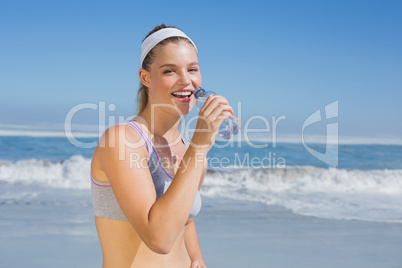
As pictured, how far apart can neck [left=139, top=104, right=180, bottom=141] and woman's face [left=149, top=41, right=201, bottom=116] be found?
0.08 metres

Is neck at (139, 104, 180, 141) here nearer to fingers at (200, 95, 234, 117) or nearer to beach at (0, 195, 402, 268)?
fingers at (200, 95, 234, 117)

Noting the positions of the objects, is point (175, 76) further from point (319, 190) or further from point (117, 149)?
point (319, 190)

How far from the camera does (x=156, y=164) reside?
1.68 metres

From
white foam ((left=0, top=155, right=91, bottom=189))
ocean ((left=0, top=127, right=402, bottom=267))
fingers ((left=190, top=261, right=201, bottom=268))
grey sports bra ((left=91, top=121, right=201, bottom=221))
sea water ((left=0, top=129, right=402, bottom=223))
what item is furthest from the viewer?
white foam ((left=0, top=155, right=91, bottom=189))

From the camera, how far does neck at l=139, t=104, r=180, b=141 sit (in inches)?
74.0

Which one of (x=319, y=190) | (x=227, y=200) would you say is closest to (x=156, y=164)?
(x=227, y=200)

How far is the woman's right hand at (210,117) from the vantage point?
1440 mm

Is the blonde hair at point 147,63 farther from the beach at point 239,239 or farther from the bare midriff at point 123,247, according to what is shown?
the beach at point 239,239

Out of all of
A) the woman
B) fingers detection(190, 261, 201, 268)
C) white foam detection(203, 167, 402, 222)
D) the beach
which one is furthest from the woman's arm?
white foam detection(203, 167, 402, 222)

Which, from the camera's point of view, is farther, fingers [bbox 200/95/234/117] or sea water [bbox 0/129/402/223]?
sea water [bbox 0/129/402/223]

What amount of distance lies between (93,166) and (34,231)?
4.62 meters

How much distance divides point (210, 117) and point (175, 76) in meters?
0.37

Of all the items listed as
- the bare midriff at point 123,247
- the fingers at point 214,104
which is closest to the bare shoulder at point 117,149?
the bare midriff at point 123,247

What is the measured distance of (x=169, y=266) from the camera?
1861mm
